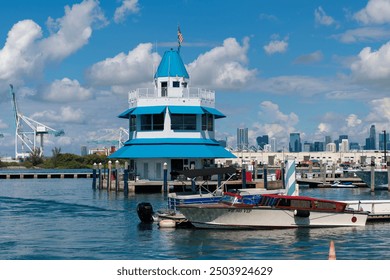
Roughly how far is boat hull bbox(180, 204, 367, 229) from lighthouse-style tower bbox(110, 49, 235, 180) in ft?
101

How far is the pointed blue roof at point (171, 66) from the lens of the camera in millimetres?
75625

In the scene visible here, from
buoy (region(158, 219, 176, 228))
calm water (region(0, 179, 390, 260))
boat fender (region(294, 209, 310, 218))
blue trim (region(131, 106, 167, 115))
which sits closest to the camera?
calm water (region(0, 179, 390, 260))

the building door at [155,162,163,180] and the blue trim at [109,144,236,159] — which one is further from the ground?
the blue trim at [109,144,236,159]

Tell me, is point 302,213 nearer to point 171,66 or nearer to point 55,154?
point 171,66

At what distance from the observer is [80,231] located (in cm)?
3853

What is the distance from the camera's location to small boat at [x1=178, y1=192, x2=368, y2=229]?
124 ft

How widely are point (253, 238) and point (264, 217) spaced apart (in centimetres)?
318

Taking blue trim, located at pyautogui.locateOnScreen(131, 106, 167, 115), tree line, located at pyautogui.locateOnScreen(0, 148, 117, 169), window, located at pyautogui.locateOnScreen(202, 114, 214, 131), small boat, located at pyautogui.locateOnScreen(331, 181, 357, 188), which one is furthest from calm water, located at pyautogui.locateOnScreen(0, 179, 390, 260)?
tree line, located at pyautogui.locateOnScreen(0, 148, 117, 169)

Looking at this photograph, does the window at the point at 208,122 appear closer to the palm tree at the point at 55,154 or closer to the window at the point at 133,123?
the window at the point at 133,123

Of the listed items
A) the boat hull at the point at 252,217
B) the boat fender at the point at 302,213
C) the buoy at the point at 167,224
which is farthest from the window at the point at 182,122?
the boat fender at the point at 302,213

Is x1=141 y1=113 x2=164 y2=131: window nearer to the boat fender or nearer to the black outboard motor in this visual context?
the black outboard motor
